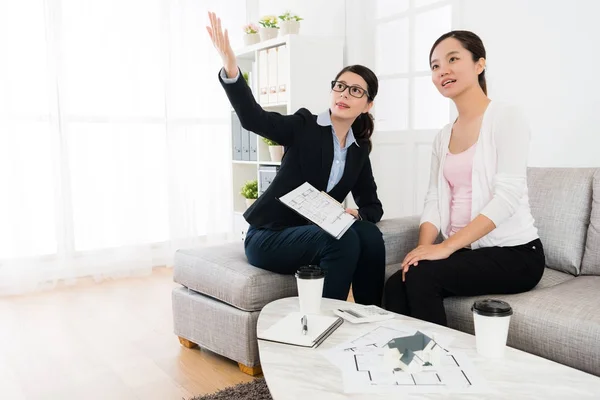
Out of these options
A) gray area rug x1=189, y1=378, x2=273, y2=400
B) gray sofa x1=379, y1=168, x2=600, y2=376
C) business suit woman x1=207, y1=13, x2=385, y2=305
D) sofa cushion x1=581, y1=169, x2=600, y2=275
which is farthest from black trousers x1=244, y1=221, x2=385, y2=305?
sofa cushion x1=581, y1=169, x2=600, y2=275

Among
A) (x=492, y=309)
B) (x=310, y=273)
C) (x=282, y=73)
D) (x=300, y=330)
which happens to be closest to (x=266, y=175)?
(x=282, y=73)

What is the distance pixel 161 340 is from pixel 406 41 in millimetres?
2167

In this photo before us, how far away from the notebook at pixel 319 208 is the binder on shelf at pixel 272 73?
159 centimetres

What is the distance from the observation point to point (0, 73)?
322cm

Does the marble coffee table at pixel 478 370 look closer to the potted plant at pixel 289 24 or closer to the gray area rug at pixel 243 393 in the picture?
the gray area rug at pixel 243 393

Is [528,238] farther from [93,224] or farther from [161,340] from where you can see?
[93,224]

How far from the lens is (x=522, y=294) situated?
174cm

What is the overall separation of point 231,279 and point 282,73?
170 cm

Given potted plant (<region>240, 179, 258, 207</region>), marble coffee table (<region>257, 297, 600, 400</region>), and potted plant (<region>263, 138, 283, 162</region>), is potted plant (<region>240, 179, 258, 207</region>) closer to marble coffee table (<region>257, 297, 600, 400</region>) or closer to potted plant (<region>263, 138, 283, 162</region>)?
potted plant (<region>263, 138, 283, 162</region>)

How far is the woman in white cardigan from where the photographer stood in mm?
1729

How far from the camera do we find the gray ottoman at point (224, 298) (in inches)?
76.9

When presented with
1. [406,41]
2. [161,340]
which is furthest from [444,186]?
[406,41]

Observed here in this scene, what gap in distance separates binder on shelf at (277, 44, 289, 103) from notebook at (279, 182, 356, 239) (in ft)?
4.87

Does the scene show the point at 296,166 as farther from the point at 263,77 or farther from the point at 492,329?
the point at 263,77
